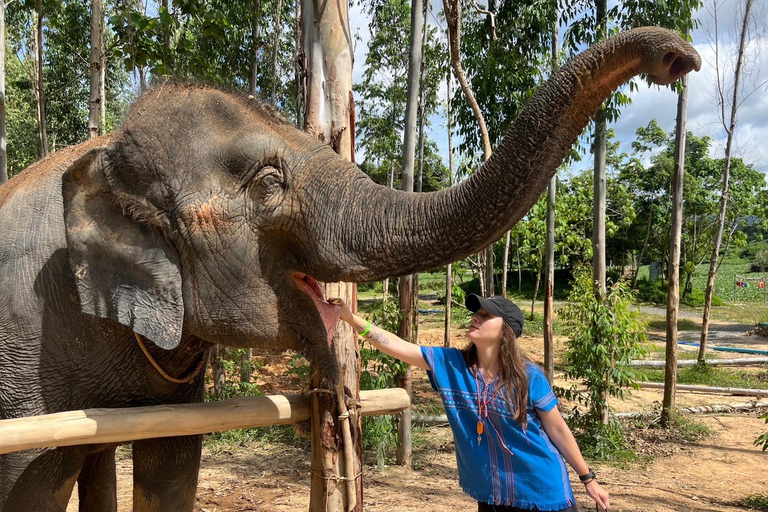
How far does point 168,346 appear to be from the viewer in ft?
5.91

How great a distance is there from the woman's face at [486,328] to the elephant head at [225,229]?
0.86m

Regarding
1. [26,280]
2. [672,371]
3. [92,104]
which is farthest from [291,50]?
[26,280]

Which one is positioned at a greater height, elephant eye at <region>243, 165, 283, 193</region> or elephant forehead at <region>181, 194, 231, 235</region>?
elephant eye at <region>243, 165, 283, 193</region>

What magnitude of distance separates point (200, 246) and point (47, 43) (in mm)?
21123

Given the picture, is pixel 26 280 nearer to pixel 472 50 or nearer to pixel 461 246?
pixel 461 246

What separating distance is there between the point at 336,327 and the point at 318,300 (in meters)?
0.65

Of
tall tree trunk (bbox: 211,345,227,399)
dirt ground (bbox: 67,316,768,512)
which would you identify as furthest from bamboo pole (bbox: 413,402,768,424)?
tall tree trunk (bbox: 211,345,227,399)

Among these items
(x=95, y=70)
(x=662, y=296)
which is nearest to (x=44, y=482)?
(x=95, y=70)

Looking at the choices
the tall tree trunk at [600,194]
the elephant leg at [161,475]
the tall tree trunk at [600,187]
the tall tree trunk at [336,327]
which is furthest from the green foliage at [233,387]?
the tall tree trunk at [336,327]

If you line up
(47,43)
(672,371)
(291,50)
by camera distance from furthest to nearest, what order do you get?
(47,43)
(291,50)
(672,371)

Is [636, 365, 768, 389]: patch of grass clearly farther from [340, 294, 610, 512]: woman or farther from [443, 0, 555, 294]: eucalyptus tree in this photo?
[340, 294, 610, 512]: woman

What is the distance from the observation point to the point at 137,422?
192cm

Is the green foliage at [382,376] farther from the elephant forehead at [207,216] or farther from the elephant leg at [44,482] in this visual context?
the elephant forehead at [207,216]

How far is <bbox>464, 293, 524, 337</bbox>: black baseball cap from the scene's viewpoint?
2.55m
